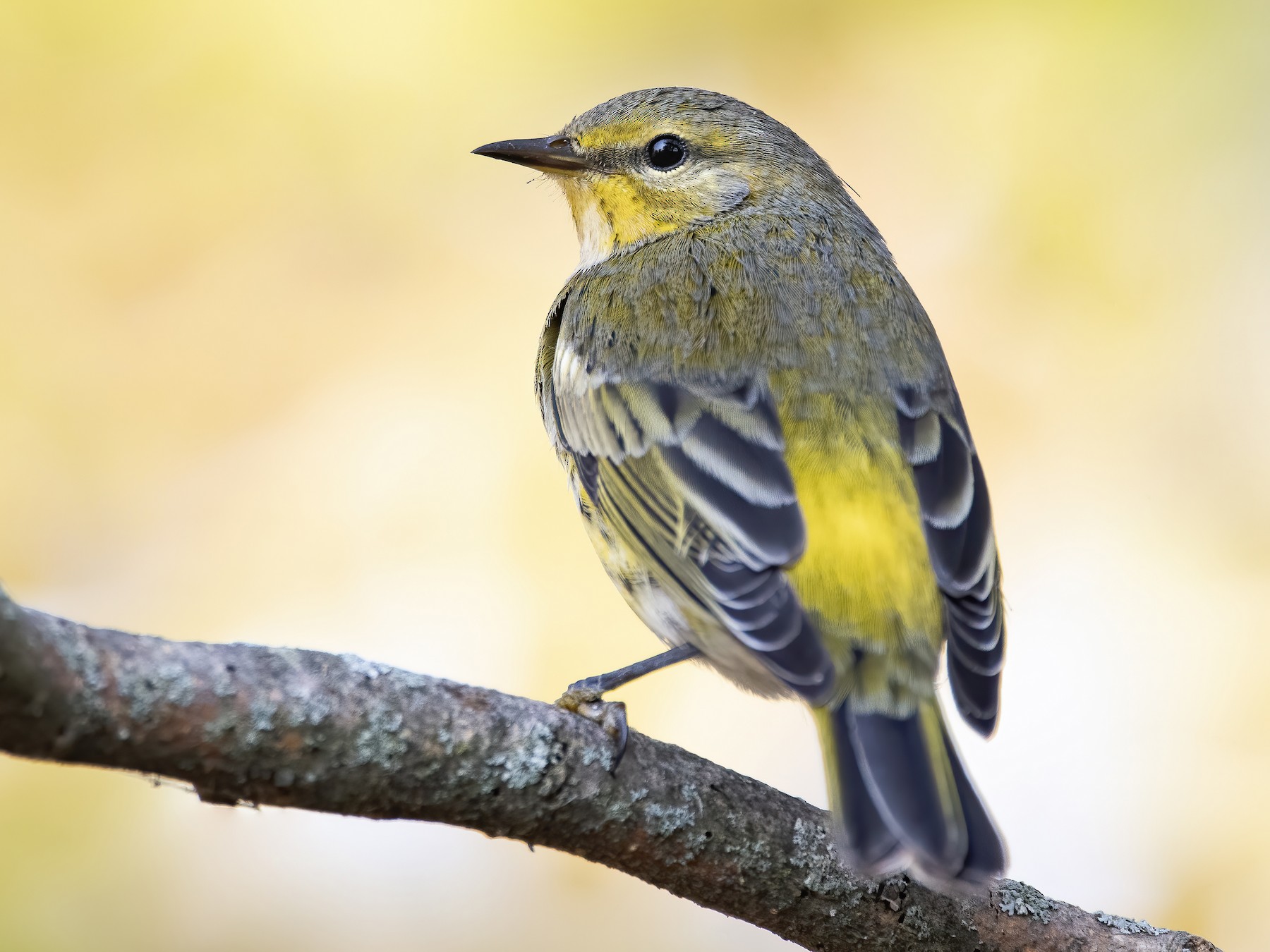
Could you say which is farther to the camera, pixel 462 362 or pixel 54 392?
pixel 462 362

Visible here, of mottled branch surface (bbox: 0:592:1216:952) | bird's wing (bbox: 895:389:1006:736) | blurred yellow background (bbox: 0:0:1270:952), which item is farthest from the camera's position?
blurred yellow background (bbox: 0:0:1270:952)

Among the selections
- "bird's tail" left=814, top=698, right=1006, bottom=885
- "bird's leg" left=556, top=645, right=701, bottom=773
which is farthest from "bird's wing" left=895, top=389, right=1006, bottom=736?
"bird's leg" left=556, top=645, right=701, bottom=773

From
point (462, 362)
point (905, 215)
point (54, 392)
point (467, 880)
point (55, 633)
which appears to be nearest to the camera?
point (55, 633)

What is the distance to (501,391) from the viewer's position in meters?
6.02

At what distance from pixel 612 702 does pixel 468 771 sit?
1.54ft

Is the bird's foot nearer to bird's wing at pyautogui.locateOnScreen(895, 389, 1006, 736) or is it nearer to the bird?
the bird

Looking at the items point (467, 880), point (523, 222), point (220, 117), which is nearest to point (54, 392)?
point (220, 117)

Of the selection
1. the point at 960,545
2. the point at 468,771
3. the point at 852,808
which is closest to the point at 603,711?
the point at 468,771

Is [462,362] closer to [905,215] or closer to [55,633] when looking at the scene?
[905,215]

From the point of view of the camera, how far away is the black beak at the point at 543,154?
488 cm

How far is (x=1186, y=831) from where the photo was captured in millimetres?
5270

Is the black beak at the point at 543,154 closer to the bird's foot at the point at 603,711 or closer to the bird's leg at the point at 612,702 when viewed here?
the bird's leg at the point at 612,702

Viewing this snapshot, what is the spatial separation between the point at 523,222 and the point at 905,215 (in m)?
1.87

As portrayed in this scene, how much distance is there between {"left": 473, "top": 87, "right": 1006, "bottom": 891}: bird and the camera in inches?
120
